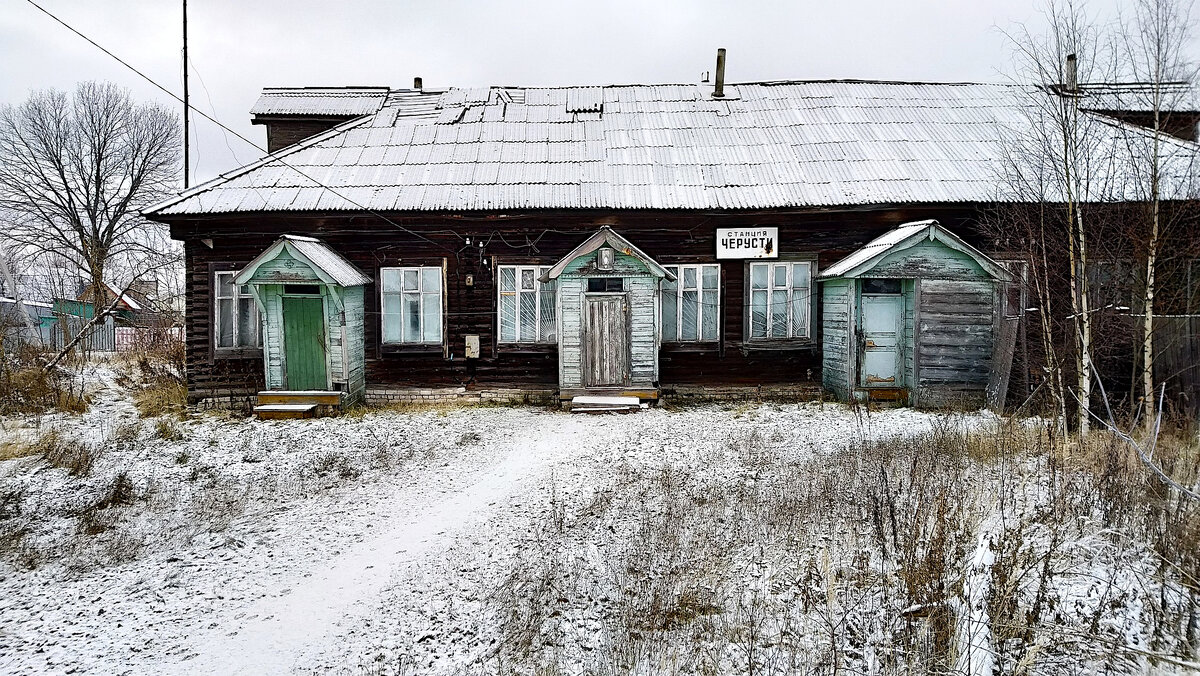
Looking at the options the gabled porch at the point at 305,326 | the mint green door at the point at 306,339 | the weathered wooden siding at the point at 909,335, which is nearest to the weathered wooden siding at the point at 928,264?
the weathered wooden siding at the point at 909,335

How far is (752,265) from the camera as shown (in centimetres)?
1170

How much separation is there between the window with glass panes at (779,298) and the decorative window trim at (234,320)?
8821mm

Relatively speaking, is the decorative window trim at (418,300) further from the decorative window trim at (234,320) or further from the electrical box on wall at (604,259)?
the electrical box on wall at (604,259)

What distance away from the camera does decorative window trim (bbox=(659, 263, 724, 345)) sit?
11727 millimetres

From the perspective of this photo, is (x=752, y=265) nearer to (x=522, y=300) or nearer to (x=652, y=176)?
(x=652, y=176)

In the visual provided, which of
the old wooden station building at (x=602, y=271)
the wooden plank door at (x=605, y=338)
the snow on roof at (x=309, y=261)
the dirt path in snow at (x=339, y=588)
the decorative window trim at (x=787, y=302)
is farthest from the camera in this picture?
the decorative window trim at (x=787, y=302)

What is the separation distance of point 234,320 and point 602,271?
261 inches

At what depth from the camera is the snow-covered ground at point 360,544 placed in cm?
371

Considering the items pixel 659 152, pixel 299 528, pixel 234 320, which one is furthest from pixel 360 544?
pixel 659 152

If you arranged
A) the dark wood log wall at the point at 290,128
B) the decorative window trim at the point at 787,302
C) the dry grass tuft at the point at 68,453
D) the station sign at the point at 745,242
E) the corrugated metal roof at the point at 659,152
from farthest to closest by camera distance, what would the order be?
the dark wood log wall at the point at 290,128 → the decorative window trim at the point at 787,302 → the station sign at the point at 745,242 → the corrugated metal roof at the point at 659,152 → the dry grass tuft at the point at 68,453

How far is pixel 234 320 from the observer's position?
453 inches

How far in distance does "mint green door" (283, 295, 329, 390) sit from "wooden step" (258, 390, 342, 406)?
44cm

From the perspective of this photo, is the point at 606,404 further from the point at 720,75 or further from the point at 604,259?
the point at 720,75

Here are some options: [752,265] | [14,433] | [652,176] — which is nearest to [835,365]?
[752,265]
